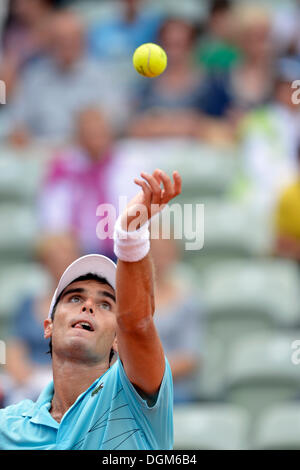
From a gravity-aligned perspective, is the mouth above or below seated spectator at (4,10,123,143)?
below

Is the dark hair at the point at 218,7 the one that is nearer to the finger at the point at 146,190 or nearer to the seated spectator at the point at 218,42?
the seated spectator at the point at 218,42

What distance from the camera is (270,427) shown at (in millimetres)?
4227

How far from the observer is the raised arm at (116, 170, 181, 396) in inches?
72.8

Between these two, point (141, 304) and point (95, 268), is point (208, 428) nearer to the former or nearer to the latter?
point (95, 268)

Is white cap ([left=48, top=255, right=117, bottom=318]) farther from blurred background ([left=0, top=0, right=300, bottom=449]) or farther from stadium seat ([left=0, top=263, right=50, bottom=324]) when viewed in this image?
stadium seat ([left=0, top=263, right=50, bottom=324])

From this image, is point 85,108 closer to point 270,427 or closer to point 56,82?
point 56,82

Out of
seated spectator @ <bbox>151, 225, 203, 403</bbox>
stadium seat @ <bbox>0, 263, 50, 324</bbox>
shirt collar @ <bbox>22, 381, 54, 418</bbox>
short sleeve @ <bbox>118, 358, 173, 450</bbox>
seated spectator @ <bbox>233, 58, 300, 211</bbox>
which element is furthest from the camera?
seated spectator @ <bbox>233, 58, 300, 211</bbox>

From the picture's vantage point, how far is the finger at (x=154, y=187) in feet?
5.99

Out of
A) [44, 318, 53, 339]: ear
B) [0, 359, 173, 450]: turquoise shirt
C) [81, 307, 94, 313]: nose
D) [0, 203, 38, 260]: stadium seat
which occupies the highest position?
[0, 203, 38, 260]: stadium seat

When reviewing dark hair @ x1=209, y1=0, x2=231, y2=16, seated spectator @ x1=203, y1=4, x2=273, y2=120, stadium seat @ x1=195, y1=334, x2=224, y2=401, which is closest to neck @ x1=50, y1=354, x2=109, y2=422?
stadium seat @ x1=195, y1=334, x2=224, y2=401

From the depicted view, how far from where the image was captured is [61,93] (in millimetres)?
5965

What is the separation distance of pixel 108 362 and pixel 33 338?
1977 mm

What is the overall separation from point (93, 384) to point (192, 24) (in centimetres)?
454

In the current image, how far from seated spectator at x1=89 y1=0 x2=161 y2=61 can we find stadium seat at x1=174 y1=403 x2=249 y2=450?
294 centimetres
